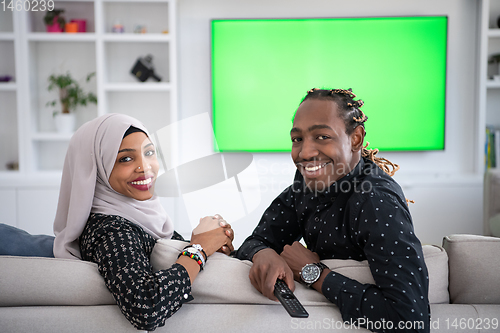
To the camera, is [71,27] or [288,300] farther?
[71,27]

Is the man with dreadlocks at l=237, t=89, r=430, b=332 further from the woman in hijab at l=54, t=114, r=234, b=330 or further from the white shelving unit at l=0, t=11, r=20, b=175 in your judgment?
the white shelving unit at l=0, t=11, r=20, b=175

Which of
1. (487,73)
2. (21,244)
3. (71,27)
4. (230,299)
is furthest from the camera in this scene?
(487,73)

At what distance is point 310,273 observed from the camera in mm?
1026

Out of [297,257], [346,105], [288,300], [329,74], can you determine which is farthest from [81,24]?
[288,300]

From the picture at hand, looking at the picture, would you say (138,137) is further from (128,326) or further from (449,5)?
(449,5)

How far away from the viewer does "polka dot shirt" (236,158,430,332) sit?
890mm

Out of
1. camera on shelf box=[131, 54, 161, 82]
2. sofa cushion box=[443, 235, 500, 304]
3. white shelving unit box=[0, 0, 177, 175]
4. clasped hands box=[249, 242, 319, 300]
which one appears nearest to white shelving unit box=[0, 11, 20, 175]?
white shelving unit box=[0, 0, 177, 175]

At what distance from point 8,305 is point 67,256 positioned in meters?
0.25

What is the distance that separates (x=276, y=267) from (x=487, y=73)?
346 centimetres

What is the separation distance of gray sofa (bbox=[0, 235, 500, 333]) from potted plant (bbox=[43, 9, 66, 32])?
2.96 metres

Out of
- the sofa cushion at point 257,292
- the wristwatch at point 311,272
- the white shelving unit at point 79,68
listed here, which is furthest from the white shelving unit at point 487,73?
the wristwatch at point 311,272

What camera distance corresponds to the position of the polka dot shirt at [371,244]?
0.89 metres

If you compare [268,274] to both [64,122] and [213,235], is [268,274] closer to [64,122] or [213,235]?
[213,235]

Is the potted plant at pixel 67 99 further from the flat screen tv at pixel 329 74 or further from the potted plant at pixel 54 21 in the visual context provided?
the flat screen tv at pixel 329 74
